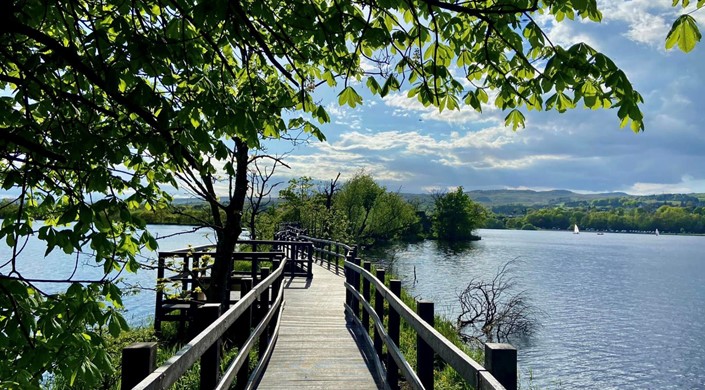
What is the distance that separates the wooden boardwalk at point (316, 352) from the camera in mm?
5438

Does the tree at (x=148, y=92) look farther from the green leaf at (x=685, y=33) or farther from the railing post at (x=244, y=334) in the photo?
the railing post at (x=244, y=334)

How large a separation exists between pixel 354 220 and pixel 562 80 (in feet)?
168

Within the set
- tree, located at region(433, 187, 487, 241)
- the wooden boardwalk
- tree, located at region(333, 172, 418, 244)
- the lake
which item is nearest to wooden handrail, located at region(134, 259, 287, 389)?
the lake

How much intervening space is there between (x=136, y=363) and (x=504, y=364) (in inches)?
64.4

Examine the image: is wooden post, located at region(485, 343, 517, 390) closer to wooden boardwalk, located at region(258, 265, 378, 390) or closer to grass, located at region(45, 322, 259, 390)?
wooden boardwalk, located at region(258, 265, 378, 390)

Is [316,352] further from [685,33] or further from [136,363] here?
[685,33]

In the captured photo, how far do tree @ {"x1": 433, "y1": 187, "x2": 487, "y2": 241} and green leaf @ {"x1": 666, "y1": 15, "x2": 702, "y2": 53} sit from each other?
298 ft

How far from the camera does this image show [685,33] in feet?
9.11

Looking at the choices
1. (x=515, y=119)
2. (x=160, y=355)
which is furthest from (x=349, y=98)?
(x=160, y=355)

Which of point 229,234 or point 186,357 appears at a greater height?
point 229,234

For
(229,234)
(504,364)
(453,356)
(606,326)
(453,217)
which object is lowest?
(606,326)

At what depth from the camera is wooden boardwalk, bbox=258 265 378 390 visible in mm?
5438

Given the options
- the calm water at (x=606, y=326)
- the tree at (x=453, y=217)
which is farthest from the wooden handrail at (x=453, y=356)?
the tree at (x=453, y=217)

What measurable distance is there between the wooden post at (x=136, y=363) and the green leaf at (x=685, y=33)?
3278mm
